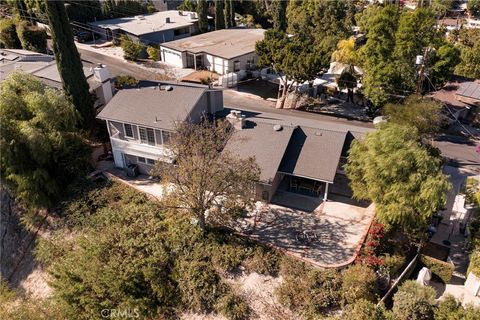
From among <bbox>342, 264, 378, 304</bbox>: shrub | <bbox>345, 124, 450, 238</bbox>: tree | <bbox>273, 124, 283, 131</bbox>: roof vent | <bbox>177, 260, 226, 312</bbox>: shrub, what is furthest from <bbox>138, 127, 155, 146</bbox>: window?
<bbox>342, 264, 378, 304</bbox>: shrub

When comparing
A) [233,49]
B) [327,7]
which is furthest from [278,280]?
[327,7]

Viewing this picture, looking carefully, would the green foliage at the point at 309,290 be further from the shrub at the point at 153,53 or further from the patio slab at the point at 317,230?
the shrub at the point at 153,53

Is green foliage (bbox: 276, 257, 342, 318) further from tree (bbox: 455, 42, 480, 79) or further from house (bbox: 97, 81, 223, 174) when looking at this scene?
tree (bbox: 455, 42, 480, 79)

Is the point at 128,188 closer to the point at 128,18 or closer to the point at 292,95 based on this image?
the point at 292,95

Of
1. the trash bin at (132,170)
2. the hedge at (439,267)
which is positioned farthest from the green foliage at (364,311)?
the trash bin at (132,170)

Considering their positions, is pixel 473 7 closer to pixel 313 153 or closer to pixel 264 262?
pixel 313 153
